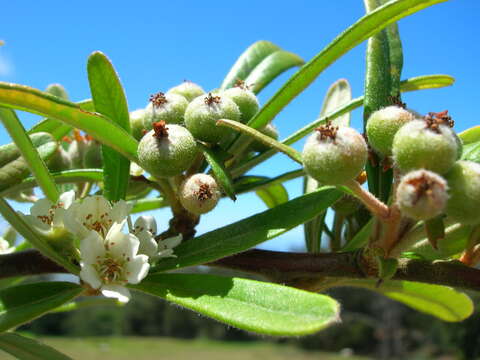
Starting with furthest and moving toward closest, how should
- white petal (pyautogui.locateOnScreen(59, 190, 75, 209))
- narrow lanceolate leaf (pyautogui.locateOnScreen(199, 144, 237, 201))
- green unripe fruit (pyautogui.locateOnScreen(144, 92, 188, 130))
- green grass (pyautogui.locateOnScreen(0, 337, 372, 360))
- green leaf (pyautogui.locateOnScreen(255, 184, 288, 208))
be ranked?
green grass (pyautogui.locateOnScreen(0, 337, 372, 360))
green leaf (pyautogui.locateOnScreen(255, 184, 288, 208))
green unripe fruit (pyautogui.locateOnScreen(144, 92, 188, 130))
white petal (pyautogui.locateOnScreen(59, 190, 75, 209))
narrow lanceolate leaf (pyautogui.locateOnScreen(199, 144, 237, 201))

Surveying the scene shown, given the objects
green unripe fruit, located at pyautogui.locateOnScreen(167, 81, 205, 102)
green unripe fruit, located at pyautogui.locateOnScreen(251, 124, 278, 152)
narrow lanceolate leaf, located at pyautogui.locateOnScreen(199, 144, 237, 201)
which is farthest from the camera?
green unripe fruit, located at pyautogui.locateOnScreen(167, 81, 205, 102)

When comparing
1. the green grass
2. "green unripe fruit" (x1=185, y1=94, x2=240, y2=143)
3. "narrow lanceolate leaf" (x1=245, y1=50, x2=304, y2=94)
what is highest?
the green grass

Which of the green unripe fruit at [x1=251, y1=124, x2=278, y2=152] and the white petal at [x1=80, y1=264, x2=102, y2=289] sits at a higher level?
the green unripe fruit at [x1=251, y1=124, x2=278, y2=152]

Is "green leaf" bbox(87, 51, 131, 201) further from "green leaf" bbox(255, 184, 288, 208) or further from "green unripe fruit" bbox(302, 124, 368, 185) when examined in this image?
"green leaf" bbox(255, 184, 288, 208)

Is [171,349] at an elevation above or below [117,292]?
above

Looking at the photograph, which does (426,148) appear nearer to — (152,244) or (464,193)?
(464,193)

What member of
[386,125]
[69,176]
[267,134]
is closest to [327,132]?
[386,125]

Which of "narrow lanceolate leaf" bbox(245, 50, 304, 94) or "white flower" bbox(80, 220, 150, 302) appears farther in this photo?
"narrow lanceolate leaf" bbox(245, 50, 304, 94)

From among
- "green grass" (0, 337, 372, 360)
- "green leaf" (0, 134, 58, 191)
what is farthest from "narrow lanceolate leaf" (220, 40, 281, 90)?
"green grass" (0, 337, 372, 360)
